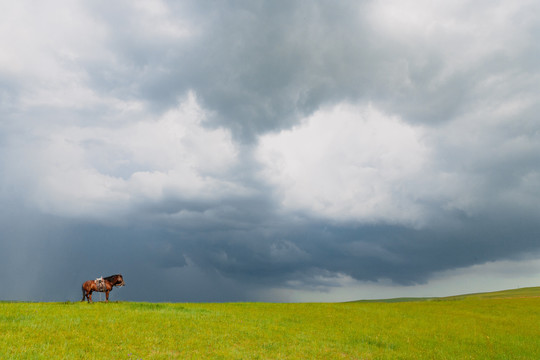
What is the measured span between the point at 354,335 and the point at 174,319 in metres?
15.0

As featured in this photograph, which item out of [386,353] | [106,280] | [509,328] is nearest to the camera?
[386,353]

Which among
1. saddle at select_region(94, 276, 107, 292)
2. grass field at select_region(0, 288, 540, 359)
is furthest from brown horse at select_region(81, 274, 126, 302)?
grass field at select_region(0, 288, 540, 359)

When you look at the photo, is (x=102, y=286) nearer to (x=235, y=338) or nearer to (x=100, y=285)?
(x=100, y=285)

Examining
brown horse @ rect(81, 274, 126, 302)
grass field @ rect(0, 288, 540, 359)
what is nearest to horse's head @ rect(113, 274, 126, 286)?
brown horse @ rect(81, 274, 126, 302)

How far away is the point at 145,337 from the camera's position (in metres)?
21.1

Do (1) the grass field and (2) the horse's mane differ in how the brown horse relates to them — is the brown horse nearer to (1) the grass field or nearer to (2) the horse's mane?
(2) the horse's mane

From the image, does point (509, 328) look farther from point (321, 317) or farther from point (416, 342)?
point (321, 317)

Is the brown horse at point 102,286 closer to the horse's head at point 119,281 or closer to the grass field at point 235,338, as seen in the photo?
the horse's head at point 119,281

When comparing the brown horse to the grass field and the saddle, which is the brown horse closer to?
the saddle

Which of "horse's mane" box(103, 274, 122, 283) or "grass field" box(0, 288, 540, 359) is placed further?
"horse's mane" box(103, 274, 122, 283)

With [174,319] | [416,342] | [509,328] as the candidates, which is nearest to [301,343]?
[416,342]

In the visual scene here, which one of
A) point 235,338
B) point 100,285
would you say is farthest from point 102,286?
point 235,338

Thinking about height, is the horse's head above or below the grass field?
above

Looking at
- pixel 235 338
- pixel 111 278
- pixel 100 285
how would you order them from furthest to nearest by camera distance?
pixel 111 278 → pixel 100 285 → pixel 235 338
